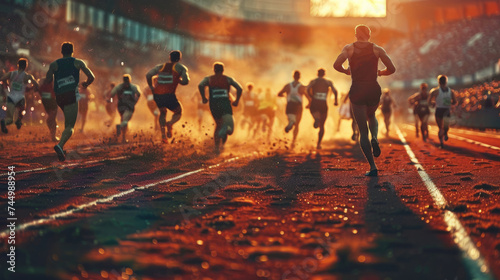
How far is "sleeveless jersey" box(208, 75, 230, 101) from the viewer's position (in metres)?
12.2

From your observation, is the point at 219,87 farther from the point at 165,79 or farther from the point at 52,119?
the point at 52,119

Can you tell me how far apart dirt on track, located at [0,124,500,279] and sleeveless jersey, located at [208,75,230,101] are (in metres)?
2.70

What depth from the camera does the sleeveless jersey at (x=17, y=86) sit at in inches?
535

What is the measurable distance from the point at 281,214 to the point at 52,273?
8.23ft

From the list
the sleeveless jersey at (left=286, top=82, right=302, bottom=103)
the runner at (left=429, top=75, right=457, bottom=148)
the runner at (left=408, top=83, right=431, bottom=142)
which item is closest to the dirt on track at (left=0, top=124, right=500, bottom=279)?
the runner at (left=429, top=75, right=457, bottom=148)

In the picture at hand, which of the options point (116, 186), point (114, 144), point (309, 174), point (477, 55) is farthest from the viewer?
point (477, 55)

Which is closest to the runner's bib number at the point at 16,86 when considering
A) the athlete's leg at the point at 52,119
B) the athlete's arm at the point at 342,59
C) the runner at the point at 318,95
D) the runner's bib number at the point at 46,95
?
the runner's bib number at the point at 46,95

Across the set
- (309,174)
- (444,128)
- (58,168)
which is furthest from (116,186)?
(444,128)

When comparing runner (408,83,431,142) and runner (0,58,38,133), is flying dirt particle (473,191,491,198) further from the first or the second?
runner (408,83,431,142)

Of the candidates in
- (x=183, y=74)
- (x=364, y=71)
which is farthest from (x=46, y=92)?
(x=364, y=71)

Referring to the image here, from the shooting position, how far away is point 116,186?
24.1 ft

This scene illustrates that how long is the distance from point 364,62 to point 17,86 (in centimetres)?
866

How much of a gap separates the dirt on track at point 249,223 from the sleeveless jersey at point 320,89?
16.3ft

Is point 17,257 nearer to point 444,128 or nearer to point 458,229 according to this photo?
point 458,229
